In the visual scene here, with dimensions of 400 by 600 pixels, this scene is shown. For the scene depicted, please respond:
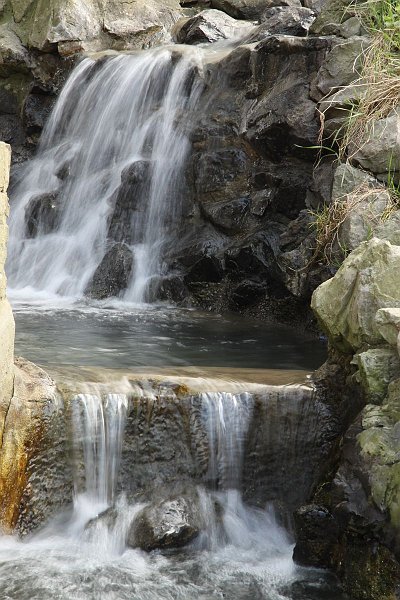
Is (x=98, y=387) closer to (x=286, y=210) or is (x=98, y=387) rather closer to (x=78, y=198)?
(x=286, y=210)

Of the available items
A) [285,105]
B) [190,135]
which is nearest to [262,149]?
[285,105]

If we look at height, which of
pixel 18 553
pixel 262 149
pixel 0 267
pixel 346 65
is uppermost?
pixel 346 65

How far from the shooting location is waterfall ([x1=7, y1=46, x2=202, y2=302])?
30.0 ft

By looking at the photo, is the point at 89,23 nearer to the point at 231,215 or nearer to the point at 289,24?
the point at 289,24

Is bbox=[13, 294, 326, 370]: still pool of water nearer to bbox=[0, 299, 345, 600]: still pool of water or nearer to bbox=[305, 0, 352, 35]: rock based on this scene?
bbox=[0, 299, 345, 600]: still pool of water

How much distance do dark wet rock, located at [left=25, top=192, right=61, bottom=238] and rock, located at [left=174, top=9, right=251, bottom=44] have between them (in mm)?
3260

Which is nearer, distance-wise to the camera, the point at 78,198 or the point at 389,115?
the point at 389,115

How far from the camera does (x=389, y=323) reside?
412 cm

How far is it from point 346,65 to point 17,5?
7.45 metres

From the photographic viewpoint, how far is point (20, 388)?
4.29 m

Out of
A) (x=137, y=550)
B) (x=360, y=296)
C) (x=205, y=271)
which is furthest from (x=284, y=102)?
(x=137, y=550)

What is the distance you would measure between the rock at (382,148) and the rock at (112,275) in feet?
10.6

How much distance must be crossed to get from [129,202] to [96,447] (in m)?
5.35

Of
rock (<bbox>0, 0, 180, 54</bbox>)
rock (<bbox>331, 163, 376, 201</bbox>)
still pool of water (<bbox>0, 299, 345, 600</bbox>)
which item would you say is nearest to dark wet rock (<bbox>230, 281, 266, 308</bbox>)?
rock (<bbox>331, 163, 376, 201</bbox>)
